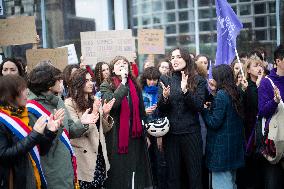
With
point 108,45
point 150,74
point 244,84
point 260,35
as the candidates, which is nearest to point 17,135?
point 108,45

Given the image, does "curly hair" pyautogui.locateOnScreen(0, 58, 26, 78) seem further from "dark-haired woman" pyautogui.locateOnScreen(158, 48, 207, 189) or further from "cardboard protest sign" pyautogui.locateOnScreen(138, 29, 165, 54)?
"cardboard protest sign" pyautogui.locateOnScreen(138, 29, 165, 54)

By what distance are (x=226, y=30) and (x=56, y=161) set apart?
320 centimetres

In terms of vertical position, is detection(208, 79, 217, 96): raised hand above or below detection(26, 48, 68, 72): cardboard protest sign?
below

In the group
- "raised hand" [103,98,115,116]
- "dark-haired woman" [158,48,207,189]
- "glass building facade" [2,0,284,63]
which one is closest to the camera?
"raised hand" [103,98,115,116]

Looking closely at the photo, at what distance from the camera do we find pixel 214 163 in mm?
4969

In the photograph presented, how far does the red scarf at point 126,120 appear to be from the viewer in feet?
16.4

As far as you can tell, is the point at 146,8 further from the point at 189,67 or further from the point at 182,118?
the point at 182,118

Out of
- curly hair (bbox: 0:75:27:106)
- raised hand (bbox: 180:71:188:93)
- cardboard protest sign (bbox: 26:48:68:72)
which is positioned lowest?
raised hand (bbox: 180:71:188:93)

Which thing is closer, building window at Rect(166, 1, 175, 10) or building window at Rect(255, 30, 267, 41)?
building window at Rect(255, 30, 267, 41)

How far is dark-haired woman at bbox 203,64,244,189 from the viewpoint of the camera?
4898mm

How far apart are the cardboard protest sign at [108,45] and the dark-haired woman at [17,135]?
8.87 ft

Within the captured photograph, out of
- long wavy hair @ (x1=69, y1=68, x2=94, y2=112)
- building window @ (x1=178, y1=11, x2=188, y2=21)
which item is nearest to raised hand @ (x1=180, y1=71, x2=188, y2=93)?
long wavy hair @ (x1=69, y1=68, x2=94, y2=112)

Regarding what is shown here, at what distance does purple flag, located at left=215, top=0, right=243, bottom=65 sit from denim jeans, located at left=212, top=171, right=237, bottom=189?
1653 mm

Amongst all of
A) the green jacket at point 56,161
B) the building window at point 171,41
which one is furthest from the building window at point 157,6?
the green jacket at point 56,161
